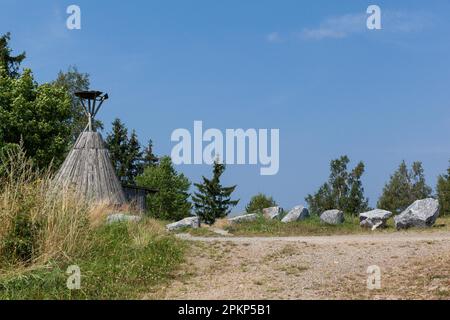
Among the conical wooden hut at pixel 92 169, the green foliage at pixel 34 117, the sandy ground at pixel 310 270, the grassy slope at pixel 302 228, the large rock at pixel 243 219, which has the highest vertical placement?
the green foliage at pixel 34 117

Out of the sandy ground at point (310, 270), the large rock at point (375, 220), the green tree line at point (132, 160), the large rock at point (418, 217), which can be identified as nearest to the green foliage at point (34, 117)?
the green tree line at point (132, 160)

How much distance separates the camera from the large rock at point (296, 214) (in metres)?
17.5

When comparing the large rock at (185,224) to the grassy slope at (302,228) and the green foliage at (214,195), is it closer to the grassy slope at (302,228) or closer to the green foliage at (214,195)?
the grassy slope at (302,228)

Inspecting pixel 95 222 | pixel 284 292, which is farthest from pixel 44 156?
pixel 284 292

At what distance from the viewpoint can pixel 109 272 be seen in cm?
765

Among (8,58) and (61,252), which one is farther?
(8,58)

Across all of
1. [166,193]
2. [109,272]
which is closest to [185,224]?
[109,272]

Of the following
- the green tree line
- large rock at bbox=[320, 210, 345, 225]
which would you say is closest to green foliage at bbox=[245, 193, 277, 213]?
the green tree line

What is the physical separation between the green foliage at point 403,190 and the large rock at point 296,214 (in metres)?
16.4

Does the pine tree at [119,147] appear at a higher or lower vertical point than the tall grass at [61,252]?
higher

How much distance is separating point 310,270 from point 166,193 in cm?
2947

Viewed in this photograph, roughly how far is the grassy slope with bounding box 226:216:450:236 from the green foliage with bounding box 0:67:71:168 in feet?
41.1

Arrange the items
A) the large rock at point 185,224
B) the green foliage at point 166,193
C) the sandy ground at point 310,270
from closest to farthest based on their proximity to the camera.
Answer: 1. the sandy ground at point 310,270
2. the large rock at point 185,224
3. the green foliage at point 166,193

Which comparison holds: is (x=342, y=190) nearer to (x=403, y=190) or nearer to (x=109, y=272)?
(x=403, y=190)
